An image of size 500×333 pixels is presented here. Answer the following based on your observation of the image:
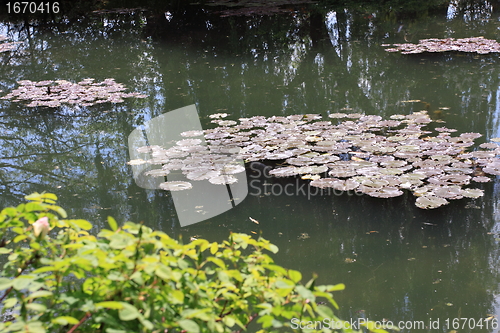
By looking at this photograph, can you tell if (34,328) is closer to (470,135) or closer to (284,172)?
(284,172)

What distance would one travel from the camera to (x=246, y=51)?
6844mm

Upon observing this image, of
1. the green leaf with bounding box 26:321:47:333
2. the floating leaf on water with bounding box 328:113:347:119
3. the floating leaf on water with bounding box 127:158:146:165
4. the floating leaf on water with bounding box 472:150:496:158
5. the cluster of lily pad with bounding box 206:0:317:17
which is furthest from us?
the cluster of lily pad with bounding box 206:0:317:17

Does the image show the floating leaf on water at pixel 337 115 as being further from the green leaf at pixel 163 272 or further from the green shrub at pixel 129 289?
the green leaf at pixel 163 272

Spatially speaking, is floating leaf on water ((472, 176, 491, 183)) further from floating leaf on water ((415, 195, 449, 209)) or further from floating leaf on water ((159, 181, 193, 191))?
floating leaf on water ((159, 181, 193, 191))

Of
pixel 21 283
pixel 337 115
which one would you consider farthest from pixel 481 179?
pixel 21 283

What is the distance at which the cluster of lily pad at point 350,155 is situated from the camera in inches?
111

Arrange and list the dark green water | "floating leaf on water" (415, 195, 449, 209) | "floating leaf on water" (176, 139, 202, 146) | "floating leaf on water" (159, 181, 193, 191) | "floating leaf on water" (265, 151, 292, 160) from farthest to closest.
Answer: "floating leaf on water" (176, 139, 202, 146), "floating leaf on water" (265, 151, 292, 160), "floating leaf on water" (159, 181, 193, 191), "floating leaf on water" (415, 195, 449, 209), the dark green water

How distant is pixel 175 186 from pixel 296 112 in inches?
70.3

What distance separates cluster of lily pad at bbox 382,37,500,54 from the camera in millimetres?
6043

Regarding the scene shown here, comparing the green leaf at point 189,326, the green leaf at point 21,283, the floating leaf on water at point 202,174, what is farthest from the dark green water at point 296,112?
the green leaf at point 21,283

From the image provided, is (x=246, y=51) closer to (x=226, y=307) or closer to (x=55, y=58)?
(x=55, y=58)

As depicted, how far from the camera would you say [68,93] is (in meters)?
5.23

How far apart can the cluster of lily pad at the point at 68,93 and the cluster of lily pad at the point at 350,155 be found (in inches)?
65.3

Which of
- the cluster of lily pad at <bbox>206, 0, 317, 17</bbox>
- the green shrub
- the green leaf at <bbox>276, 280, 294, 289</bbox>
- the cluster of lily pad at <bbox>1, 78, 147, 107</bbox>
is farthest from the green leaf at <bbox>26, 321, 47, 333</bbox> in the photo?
the cluster of lily pad at <bbox>206, 0, 317, 17</bbox>
